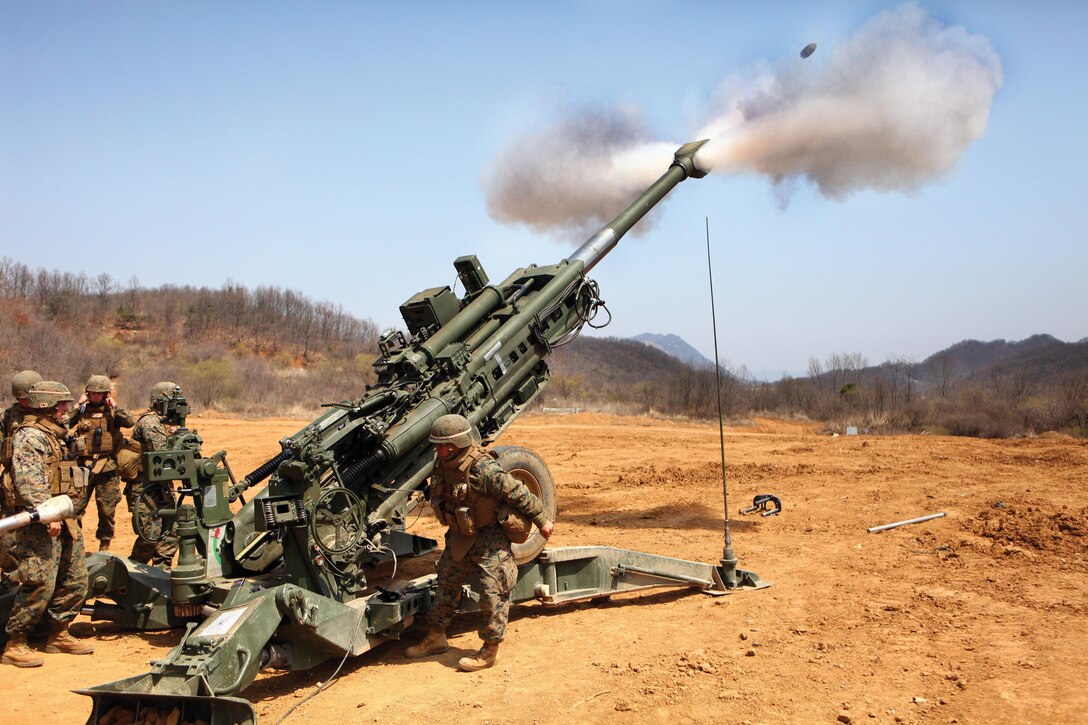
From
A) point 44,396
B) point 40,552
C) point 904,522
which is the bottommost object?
point 904,522

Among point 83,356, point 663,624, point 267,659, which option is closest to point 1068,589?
point 663,624

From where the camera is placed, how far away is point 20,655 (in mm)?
5617

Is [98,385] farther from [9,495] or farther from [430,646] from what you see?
[430,646]

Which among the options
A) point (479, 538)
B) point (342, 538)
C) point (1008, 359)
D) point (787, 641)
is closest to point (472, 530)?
point (479, 538)

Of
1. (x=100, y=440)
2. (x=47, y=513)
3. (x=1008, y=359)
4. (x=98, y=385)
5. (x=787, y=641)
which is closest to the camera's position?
(x=47, y=513)

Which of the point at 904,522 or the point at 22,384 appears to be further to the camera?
the point at 904,522

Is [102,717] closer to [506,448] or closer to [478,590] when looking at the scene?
[478,590]

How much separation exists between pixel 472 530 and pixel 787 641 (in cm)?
241

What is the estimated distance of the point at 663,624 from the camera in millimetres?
6340

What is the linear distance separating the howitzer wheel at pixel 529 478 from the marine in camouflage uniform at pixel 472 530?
92 centimetres

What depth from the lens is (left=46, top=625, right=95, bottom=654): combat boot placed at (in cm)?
595

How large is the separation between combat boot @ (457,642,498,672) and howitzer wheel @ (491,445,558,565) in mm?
1091

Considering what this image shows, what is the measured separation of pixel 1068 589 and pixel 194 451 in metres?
7.19

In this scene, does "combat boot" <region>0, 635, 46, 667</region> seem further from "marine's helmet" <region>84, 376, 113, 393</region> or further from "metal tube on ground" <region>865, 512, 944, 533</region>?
"metal tube on ground" <region>865, 512, 944, 533</region>
